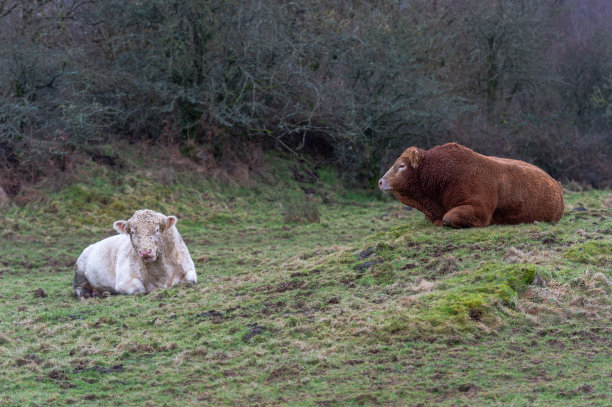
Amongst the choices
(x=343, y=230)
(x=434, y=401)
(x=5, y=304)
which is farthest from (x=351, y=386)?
(x=343, y=230)

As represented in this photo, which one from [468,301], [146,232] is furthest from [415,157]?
[146,232]

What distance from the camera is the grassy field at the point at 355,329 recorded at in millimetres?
5355

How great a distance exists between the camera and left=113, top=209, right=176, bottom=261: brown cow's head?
9.53 m

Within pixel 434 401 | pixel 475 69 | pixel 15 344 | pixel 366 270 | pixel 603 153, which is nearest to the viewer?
pixel 434 401

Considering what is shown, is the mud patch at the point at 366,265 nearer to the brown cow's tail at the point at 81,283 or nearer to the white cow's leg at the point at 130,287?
the white cow's leg at the point at 130,287

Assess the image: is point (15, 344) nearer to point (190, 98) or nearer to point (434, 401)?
point (434, 401)

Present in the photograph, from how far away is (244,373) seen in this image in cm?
588

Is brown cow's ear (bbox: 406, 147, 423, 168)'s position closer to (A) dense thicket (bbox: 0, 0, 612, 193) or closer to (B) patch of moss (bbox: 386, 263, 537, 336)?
(B) patch of moss (bbox: 386, 263, 537, 336)

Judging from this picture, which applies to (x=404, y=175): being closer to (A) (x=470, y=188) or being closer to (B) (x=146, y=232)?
(A) (x=470, y=188)

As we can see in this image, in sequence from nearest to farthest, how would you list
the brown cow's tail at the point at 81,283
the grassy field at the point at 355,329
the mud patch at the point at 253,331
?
the grassy field at the point at 355,329 → the mud patch at the point at 253,331 → the brown cow's tail at the point at 81,283

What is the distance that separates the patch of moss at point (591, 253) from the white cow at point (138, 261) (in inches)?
202

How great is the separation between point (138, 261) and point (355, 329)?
4461mm

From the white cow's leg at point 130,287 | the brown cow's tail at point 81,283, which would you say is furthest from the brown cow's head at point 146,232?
the brown cow's tail at point 81,283

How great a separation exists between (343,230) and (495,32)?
17.0m
